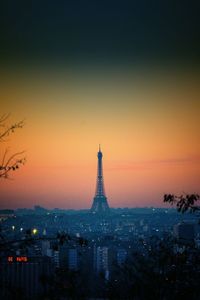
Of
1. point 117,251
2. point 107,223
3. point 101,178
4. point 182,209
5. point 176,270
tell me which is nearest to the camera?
point 182,209

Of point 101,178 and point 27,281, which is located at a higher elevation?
point 101,178

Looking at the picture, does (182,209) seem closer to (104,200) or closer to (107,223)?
(107,223)

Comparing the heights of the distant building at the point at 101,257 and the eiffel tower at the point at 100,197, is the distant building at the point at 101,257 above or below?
below

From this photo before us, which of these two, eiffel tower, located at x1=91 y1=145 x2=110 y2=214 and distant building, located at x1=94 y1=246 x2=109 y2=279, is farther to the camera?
eiffel tower, located at x1=91 y1=145 x2=110 y2=214

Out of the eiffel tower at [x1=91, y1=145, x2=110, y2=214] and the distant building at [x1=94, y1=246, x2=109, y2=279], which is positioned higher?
the eiffel tower at [x1=91, y1=145, x2=110, y2=214]

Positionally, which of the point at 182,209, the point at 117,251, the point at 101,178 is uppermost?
the point at 101,178

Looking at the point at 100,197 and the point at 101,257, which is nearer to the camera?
the point at 101,257

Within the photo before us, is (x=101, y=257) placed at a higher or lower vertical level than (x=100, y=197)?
lower

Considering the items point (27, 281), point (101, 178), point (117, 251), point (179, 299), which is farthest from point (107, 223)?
point (179, 299)
